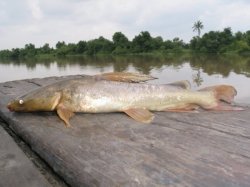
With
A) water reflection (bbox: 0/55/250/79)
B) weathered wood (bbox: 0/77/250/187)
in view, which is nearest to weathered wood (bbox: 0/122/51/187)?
weathered wood (bbox: 0/77/250/187)

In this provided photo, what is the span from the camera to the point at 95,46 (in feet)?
296

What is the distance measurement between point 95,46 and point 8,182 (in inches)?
3534

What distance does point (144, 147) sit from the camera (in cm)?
188

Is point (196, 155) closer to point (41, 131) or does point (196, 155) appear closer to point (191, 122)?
point (191, 122)

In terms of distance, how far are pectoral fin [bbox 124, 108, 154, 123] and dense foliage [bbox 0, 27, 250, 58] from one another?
66.8 m

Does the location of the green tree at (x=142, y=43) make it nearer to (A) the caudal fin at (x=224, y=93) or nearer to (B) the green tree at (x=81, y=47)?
(B) the green tree at (x=81, y=47)

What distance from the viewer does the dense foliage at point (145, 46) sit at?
74.5m

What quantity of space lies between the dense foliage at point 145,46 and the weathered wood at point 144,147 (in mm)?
67029

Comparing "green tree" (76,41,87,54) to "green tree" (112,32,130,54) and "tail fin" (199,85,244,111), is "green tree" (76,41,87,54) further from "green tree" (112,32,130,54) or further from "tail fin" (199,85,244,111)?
"tail fin" (199,85,244,111)

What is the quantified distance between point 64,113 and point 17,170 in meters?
0.90

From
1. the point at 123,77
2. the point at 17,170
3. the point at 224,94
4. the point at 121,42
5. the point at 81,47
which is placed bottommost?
the point at 81,47

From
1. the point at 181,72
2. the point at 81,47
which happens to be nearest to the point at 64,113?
the point at 181,72

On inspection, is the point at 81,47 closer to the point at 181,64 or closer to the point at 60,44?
the point at 60,44

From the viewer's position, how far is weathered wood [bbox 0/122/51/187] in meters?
1.61
